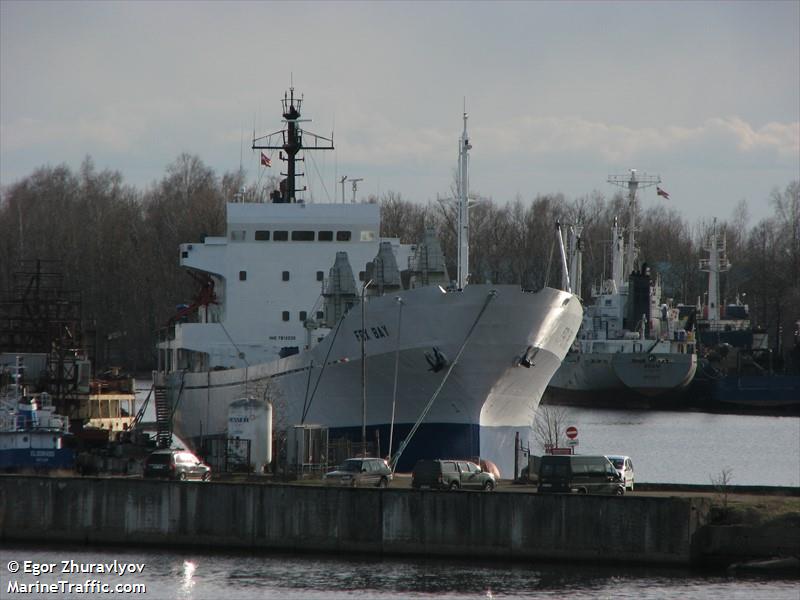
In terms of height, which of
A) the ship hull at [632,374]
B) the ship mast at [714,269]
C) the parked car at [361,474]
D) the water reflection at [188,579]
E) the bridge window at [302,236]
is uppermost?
the ship mast at [714,269]

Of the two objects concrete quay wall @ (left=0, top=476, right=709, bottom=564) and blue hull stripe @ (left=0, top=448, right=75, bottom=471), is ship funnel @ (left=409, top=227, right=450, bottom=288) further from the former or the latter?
concrete quay wall @ (left=0, top=476, right=709, bottom=564)

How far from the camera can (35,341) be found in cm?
6588

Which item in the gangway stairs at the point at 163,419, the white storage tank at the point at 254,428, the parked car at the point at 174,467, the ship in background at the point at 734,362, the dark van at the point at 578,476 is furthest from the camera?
the ship in background at the point at 734,362

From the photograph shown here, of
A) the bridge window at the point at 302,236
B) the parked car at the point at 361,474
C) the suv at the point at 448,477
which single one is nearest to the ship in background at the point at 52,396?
the parked car at the point at 361,474

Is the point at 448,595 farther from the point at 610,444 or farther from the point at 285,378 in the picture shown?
the point at 610,444

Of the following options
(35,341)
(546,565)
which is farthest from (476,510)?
(35,341)

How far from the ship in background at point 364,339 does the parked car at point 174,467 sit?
325cm

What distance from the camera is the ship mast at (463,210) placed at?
148 feet

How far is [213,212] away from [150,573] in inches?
3546

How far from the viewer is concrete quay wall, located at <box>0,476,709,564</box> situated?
32688 mm

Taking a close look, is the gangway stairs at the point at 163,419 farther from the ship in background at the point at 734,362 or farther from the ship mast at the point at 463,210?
the ship in background at the point at 734,362

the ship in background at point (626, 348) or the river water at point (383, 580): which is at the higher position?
the ship in background at point (626, 348)

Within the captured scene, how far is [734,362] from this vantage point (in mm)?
120375

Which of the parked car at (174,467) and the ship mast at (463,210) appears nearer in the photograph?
the parked car at (174,467)
